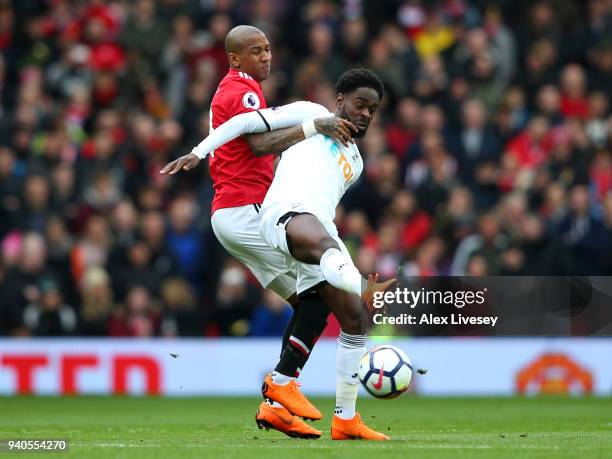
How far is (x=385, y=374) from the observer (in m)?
9.69

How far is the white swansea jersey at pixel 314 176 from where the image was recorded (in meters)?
9.69

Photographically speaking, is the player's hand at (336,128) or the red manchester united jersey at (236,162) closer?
the player's hand at (336,128)

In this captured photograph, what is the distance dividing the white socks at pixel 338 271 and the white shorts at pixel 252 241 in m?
0.90

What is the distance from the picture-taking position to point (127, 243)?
17438 mm

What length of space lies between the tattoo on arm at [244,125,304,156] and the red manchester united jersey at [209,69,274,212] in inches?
8.4

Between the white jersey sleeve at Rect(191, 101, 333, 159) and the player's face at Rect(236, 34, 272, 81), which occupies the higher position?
the player's face at Rect(236, 34, 272, 81)

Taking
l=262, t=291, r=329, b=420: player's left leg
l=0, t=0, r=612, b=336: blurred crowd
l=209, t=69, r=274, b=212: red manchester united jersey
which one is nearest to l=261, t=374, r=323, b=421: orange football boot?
l=262, t=291, r=329, b=420: player's left leg

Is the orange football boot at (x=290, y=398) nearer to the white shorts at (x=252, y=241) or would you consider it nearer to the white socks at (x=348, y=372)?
the white socks at (x=348, y=372)

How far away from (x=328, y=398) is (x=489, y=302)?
590cm

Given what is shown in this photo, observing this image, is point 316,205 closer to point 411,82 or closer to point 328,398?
point 328,398

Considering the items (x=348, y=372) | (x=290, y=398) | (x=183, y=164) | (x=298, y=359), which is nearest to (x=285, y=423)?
(x=290, y=398)

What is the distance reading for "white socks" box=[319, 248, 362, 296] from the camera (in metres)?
9.20

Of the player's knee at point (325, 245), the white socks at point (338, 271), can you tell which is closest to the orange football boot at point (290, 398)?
the white socks at point (338, 271)

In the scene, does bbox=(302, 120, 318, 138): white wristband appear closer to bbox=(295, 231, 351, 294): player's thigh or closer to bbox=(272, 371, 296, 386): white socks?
bbox=(295, 231, 351, 294): player's thigh
